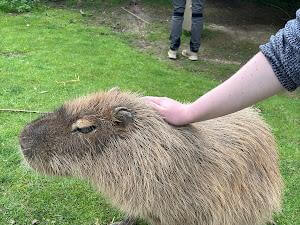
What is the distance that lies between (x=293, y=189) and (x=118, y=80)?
2289 mm

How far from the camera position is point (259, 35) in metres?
7.29

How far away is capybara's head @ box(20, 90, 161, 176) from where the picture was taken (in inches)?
93.9

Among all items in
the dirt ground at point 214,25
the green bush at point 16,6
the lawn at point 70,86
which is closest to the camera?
the lawn at point 70,86

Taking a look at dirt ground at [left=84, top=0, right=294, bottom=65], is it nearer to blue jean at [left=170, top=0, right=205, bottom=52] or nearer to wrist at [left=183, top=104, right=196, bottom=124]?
blue jean at [left=170, top=0, right=205, bottom=52]

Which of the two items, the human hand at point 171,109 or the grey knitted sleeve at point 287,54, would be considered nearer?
the grey knitted sleeve at point 287,54

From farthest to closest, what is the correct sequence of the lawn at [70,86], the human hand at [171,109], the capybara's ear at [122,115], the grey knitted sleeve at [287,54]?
1. the lawn at [70,86]
2. the capybara's ear at [122,115]
3. the human hand at [171,109]
4. the grey knitted sleeve at [287,54]

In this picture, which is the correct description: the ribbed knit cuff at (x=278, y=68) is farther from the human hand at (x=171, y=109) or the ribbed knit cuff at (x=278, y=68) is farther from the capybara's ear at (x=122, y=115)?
the capybara's ear at (x=122, y=115)

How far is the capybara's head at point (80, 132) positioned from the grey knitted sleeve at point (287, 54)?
93 centimetres

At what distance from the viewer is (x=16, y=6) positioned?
7688 millimetres

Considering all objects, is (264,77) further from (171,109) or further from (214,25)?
(214,25)

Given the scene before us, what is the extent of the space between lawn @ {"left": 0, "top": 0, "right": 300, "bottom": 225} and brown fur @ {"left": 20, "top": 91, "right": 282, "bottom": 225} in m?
0.39

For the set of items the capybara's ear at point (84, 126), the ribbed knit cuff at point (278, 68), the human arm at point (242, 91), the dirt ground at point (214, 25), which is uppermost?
the ribbed knit cuff at point (278, 68)

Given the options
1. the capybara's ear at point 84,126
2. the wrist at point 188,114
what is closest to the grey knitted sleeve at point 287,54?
the wrist at point 188,114

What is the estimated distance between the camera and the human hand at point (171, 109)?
205 centimetres
